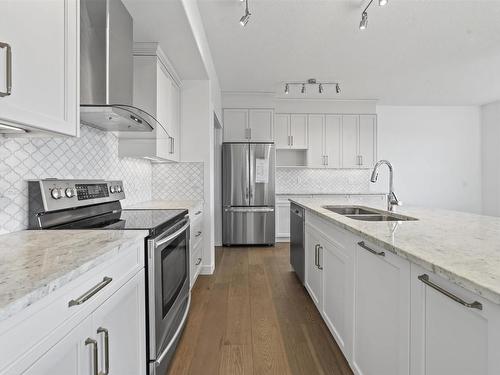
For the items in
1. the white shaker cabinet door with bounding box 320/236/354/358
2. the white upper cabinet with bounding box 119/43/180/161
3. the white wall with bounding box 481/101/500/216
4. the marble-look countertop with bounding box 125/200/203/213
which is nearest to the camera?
the white shaker cabinet door with bounding box 320/236/354/358

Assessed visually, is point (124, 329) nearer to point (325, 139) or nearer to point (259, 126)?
point (259, 126)

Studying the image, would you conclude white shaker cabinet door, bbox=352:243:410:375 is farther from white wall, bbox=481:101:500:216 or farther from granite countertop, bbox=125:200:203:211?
white wall, bbox=481:101:500:216

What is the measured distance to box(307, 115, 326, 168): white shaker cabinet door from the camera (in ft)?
17.5

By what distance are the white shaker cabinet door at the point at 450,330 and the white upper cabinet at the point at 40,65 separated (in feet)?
4.70

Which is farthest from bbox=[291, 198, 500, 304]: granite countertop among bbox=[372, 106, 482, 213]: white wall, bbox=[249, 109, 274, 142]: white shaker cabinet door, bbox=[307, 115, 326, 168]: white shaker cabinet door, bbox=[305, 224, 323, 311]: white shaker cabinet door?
bbox=[372, 106, 482, 213]: white wall

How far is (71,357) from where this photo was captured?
80 cm

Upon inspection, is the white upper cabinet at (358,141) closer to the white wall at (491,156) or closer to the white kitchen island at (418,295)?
the white wall at (491,156)

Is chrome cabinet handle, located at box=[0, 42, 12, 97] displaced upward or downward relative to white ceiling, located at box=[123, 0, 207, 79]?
downward

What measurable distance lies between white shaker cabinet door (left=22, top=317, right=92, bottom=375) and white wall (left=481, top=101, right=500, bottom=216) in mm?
7063

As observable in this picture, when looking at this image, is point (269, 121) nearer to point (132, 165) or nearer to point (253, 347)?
point (132, 165)

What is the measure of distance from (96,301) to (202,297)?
6.17ft

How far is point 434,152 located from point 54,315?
266 inches

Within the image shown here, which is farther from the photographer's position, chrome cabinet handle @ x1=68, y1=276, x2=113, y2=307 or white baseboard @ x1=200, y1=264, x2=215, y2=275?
white baseboard @ x1=200, y1=264, x2=215, y2=275

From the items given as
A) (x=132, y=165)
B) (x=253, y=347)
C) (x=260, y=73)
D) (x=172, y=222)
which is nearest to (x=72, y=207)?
(x=172, y=222)
